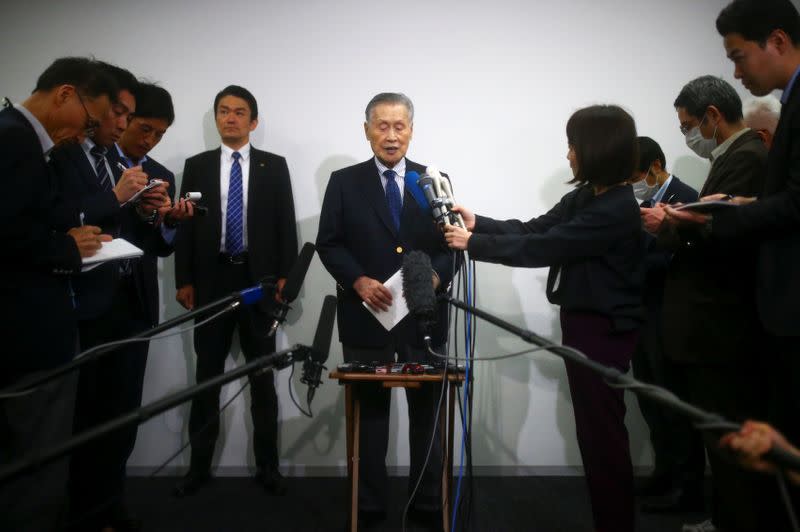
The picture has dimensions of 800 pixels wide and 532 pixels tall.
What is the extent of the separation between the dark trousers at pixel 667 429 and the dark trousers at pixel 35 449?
2.34m

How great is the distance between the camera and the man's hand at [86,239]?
1.67 metres

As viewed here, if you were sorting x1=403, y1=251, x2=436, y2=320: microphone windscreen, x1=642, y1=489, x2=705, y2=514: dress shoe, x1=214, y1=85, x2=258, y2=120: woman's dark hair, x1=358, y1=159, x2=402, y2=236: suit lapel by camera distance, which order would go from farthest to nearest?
x1=214, y1=85, x2=258, y2=120: woman's dark hair, x1=642, y1=489, x2=705, y2=514: dress shoe, x1=358, y1=159, x2=402, y2=236: suit lapel, x1=403, y1=251, x2=436, y2=320: microphone windscreen

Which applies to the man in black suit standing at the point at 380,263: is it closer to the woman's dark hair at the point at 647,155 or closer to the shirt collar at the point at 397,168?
the shirt collar at the point at 397,168

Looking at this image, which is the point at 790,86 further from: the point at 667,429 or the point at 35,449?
the point at 35,449

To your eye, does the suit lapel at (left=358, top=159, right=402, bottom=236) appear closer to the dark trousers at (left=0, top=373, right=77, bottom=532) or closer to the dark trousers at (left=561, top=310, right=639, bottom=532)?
the dark trousers at (left=561, top=310, right=639, bottom=532)

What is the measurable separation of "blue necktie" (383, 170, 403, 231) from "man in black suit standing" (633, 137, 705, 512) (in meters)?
1.16

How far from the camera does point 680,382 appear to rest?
260 cm

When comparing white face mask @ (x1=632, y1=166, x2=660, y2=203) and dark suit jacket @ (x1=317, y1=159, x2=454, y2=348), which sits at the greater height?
white face mask @ (x1=632, y1=166, x2=660, y2=203)

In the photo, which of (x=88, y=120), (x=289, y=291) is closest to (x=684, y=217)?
(x=289, y=291)

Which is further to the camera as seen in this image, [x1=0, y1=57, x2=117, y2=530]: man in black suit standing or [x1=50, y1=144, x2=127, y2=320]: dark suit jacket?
[x1=50, y1=144, x2=127, y2=320]: dark suit jacket

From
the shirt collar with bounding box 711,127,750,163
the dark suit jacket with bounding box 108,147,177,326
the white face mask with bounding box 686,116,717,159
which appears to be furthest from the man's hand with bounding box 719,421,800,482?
the dark suit jacket with bounding box 108,147,177,326

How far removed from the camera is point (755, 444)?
2.74ft

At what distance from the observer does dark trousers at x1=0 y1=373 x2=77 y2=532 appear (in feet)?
4.99

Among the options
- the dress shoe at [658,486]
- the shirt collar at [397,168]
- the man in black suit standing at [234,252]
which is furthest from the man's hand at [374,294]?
the dress shoe at [658,486]
